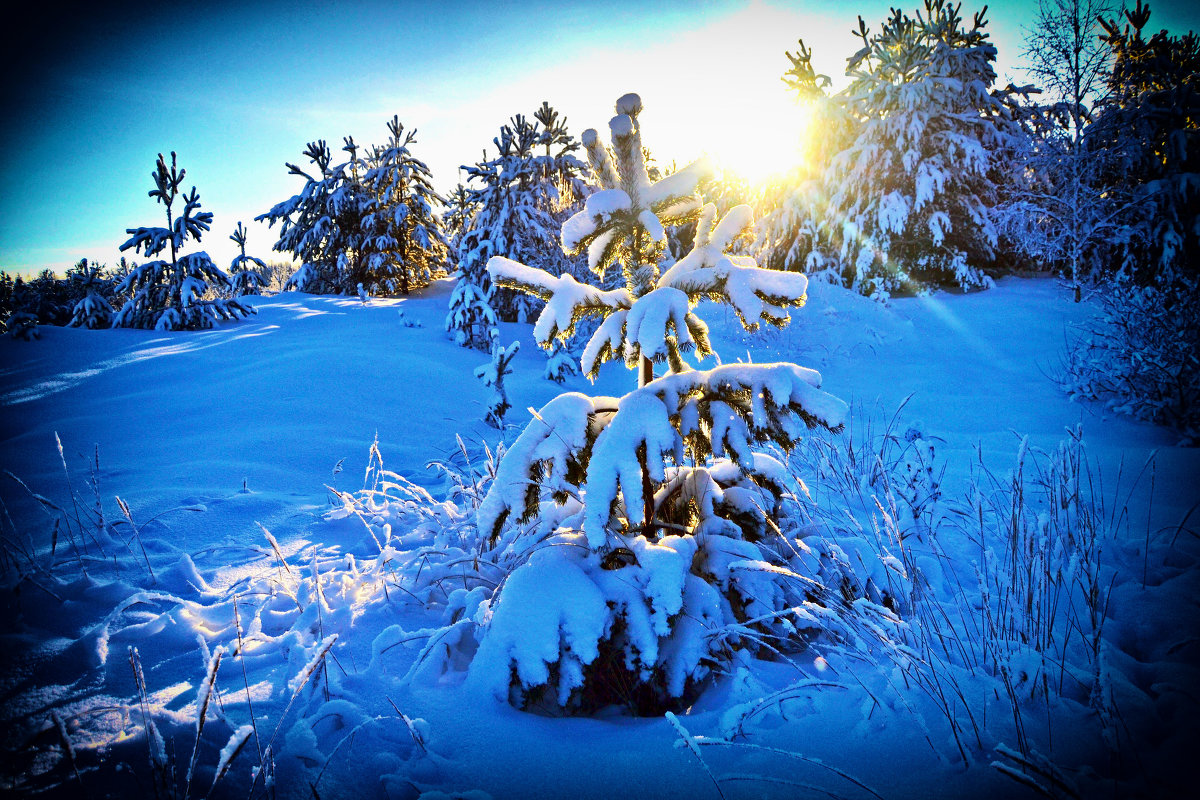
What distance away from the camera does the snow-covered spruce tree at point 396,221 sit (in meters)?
14.3

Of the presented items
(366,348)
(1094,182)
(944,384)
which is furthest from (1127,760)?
(1094,182)

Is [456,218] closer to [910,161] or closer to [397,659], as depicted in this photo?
[910,161]

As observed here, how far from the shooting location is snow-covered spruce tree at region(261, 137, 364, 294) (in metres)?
14.6

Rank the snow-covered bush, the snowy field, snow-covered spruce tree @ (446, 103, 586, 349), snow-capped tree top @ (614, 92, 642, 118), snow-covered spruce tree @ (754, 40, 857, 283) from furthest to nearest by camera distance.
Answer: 1. snow-covered spruce tree @ (754, 40, 857, 283)
2. snow-covered spruce tree @ (446, 103, 586, 349)
3. the snow-covered bush
4. snow-capped tree top @ (614, 92, 642, 118)
5. the snowy field

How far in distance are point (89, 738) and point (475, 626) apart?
109cm

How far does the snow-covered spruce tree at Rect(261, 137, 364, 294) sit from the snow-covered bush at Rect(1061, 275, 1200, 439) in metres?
15.9

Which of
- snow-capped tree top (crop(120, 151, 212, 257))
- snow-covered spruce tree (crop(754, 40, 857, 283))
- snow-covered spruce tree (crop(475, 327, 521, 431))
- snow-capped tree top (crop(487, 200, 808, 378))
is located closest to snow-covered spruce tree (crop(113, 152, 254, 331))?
snow-capped tree top (crop(120, 151, 212, 257))

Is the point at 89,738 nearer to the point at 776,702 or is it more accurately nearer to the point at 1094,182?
the point at 776,702

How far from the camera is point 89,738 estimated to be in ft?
4.67

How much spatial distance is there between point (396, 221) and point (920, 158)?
1304cm

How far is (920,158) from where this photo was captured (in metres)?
11.5

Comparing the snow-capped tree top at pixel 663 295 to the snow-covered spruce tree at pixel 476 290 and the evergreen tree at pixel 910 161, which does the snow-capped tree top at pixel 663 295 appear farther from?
the evergreen tree at pixel 910 161

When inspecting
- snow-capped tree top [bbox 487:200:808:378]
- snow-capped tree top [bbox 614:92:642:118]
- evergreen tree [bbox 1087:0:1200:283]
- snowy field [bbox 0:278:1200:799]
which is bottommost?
snowy field [bbox 0:278:1200:799]

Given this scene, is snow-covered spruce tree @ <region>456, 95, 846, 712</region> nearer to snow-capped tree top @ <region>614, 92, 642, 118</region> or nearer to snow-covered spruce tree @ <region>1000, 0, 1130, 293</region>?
snow-capped tree top @ <region>614, 92, 642, 118</region>
